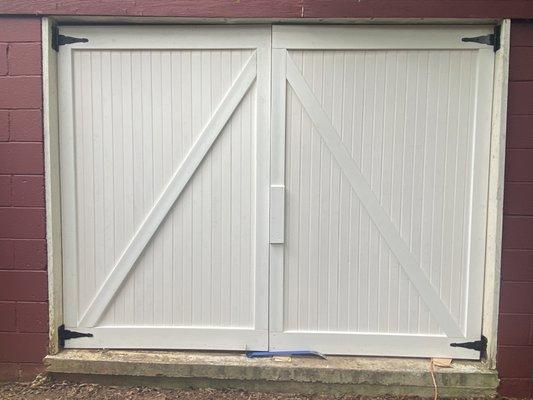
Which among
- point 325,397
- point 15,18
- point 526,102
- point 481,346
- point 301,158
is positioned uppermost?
point 15,18

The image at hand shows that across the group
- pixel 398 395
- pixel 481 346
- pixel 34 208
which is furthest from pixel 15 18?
pixel 481 346

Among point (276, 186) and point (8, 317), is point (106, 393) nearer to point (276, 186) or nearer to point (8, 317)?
point (8, 317)

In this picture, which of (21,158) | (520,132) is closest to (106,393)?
(21,158)

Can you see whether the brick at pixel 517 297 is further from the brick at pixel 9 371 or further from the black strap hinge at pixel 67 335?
the brick at pixel 9 371

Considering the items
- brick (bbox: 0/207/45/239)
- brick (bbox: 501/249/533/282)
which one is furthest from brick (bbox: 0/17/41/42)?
brick (bbox: 501/249/533/282)

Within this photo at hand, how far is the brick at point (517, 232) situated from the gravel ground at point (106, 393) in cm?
121

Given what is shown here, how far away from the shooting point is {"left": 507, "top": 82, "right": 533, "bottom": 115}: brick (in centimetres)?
297

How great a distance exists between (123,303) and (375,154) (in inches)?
78.0

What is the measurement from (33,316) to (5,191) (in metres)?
0.85

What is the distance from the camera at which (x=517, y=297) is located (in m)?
3.08

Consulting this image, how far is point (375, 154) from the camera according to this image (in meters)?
3.14

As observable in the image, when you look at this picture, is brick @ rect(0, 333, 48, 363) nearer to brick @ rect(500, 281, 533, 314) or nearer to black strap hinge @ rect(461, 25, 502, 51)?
brick @ rect(500, 281, 533, 314)

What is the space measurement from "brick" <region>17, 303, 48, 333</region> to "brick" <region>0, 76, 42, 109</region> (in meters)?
1.32

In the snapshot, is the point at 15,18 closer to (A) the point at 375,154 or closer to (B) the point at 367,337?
(A) the point at 375,154
